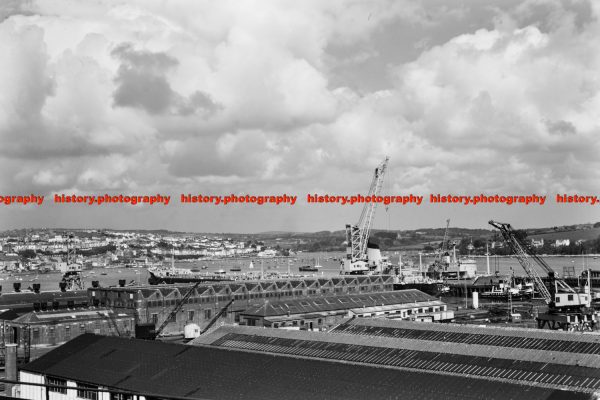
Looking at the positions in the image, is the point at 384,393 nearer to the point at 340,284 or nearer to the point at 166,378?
the point at 166,378

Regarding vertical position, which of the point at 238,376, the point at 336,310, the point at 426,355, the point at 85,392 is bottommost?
the point at 336,310

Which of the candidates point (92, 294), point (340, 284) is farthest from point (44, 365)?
point (340, 284)

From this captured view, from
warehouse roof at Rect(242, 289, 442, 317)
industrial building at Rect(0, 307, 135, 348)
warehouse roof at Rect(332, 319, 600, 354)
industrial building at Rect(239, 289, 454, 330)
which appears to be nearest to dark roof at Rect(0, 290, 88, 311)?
industrial building at Rect(0, 307, 135, 348)

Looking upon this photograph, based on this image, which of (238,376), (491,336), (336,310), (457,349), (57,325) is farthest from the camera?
(336,310)

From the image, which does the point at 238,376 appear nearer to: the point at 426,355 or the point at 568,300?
the point at 426,355

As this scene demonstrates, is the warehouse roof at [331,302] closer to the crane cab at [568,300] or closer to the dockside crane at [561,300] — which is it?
the dockside crane at [561,300]

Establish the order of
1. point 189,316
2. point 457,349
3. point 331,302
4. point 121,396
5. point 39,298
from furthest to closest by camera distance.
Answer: point 39,298 < point 189,316 < point 331,302 < point 457,349 < point 121,396

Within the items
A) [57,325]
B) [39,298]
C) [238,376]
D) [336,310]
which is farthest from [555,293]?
[39,298]
